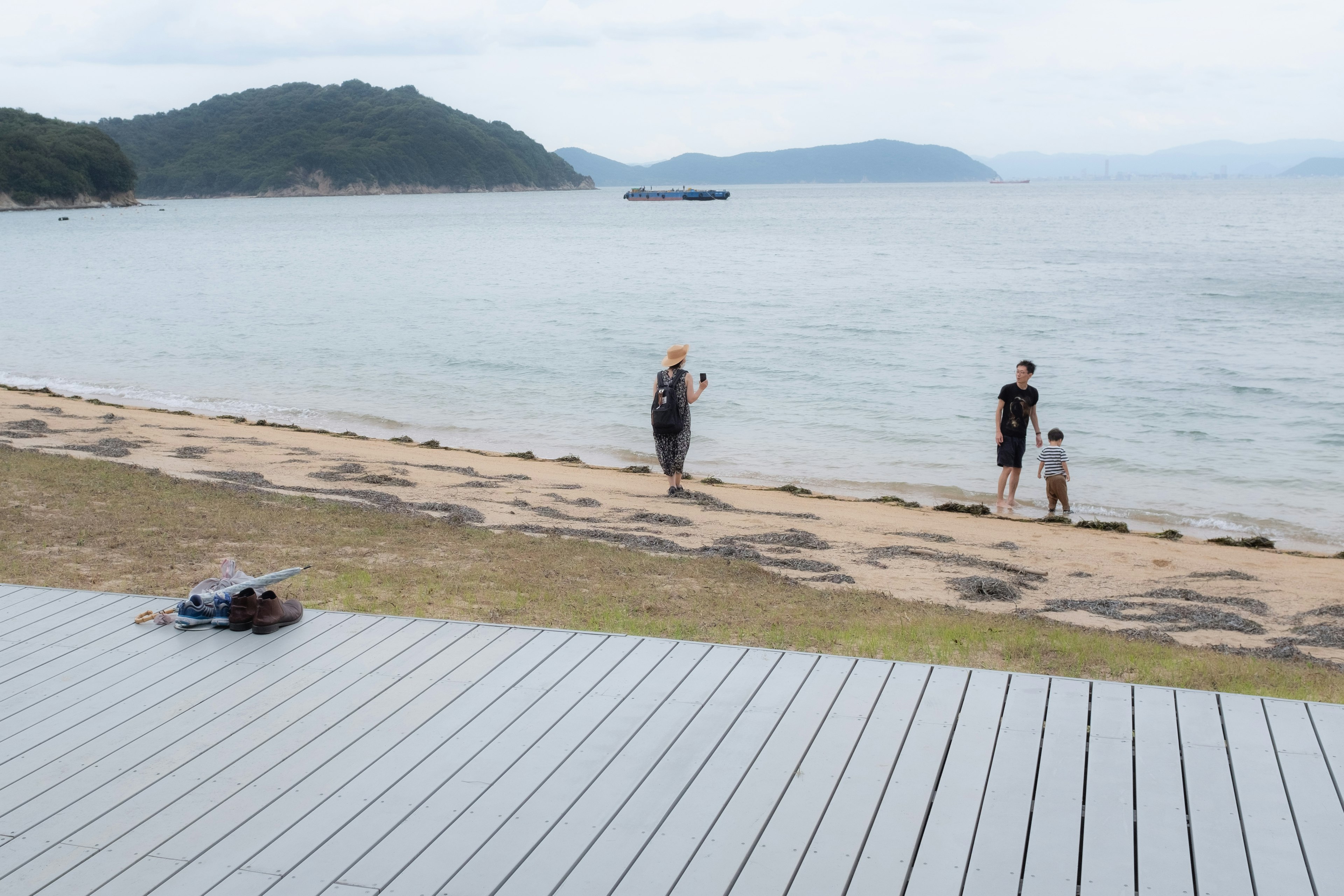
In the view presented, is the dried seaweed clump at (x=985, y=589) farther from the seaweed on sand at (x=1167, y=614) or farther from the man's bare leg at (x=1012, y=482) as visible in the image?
the man's bare leg at (x=1012, y=482)

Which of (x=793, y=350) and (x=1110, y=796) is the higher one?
(x=1110, y=796)

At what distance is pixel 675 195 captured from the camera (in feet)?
519

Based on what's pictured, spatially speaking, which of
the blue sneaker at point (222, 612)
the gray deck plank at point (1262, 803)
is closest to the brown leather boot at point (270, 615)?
the blue sneaker at point (222, 612)

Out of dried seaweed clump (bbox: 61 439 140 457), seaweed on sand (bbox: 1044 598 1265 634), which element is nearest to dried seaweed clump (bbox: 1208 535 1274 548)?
seaweed on sand (bbox: 1044 598 1265 634)

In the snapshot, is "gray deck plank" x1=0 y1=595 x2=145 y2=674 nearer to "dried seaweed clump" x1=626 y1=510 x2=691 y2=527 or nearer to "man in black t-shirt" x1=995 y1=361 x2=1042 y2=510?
"dried seaweed clump" x1=626 y1=510 x2=691 y2=527

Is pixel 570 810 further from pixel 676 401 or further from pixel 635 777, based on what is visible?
pixel 676 401

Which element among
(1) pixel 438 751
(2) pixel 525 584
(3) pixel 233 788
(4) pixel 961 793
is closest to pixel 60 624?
(3) pixel 233 788

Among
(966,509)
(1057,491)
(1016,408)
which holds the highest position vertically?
(1016,408)

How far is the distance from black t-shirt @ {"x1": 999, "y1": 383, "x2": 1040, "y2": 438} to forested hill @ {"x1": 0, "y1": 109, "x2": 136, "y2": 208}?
453 ft

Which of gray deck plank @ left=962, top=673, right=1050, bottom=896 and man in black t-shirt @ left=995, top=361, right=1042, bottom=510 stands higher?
gray deck plank @ left=962, top=673, right=1050, bottom=896

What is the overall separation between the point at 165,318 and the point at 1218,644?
117 feet

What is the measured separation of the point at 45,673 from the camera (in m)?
4.66

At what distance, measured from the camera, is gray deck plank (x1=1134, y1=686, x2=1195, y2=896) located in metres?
2.94

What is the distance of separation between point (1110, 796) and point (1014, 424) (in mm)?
9237
